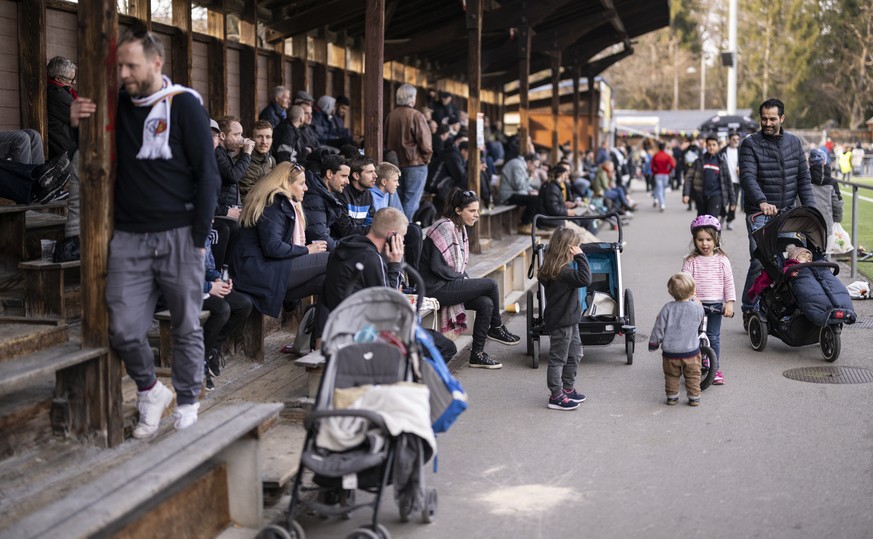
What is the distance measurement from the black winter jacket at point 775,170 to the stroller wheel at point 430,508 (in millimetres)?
5925

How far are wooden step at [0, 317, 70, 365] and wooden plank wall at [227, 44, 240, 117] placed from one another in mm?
8333

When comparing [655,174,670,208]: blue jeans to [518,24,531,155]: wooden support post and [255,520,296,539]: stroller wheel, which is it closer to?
[518,24,531,155]: wooden support post

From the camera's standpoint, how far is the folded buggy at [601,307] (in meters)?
9.34

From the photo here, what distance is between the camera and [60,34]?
1058cm

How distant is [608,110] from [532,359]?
39899 mm

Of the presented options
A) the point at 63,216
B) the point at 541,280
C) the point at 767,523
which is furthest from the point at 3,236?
the point at 767,523

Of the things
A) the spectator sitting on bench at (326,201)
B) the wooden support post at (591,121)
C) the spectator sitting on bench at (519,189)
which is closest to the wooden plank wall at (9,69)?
the spectator sitting on bench at (326,201)

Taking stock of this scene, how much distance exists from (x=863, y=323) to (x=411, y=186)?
5.39 meters

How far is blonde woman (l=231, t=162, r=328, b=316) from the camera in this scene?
7.83 metres

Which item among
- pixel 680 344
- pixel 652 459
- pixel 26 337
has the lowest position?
pixel 652 459

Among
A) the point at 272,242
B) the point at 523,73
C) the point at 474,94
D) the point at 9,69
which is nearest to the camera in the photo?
the point at 272,242

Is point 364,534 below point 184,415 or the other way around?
below

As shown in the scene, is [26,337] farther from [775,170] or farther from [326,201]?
[775,170]

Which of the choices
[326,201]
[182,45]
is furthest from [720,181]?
[326,201]
